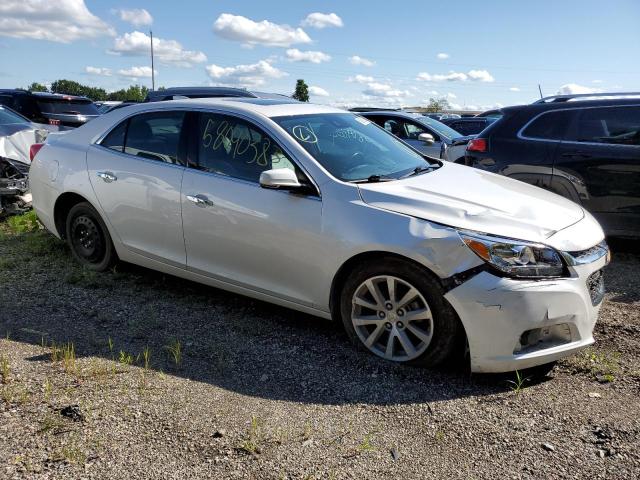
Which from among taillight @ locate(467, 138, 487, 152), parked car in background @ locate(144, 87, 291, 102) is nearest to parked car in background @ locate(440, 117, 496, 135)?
parked car in background @ locate(144, 87, 291, 102)

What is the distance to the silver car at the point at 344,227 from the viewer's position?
133 inches

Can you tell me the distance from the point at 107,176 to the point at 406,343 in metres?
2.93

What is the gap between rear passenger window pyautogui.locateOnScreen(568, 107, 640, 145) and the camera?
6.10 meters

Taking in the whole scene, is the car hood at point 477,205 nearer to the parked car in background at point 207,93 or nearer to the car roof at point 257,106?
the car roof at point 257,106

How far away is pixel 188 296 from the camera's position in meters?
5.00

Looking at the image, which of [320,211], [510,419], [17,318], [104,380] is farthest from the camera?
[17,318]

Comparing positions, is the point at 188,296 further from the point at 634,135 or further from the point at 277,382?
the point at 634,135

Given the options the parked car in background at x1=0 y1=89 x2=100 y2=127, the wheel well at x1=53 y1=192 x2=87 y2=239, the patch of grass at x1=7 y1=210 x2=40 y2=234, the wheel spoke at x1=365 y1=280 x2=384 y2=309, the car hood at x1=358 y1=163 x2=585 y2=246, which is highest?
the parked car in background at x1=0 y1=89 x2=100 y2=127

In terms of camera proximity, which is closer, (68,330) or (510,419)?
(510,419)

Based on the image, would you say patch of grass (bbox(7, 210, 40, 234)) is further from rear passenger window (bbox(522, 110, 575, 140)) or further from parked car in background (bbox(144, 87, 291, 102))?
rear passenger window (bbox(522, 110, 575, 140))

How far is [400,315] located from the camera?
11.9ft

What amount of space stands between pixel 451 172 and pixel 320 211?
1.29m

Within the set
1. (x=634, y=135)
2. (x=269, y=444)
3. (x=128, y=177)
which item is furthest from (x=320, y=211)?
(x=634, y=135)

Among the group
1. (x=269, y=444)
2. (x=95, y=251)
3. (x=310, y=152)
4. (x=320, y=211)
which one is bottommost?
(x=269, y=444)
